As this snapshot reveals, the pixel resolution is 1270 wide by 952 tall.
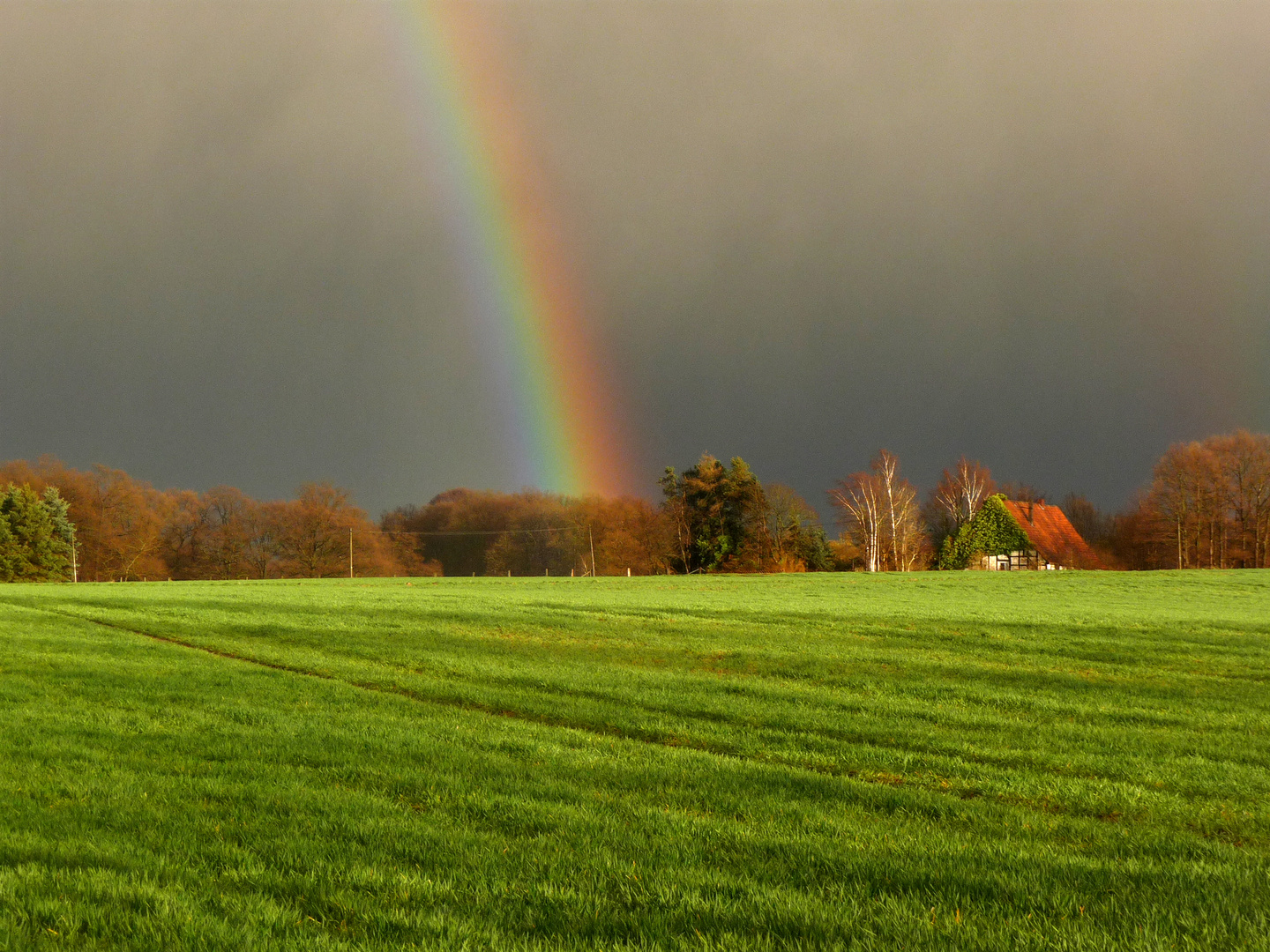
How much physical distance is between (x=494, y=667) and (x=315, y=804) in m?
9.41

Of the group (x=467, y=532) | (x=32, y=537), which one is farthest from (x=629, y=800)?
(x=467, y=532)

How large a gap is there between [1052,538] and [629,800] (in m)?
96.5

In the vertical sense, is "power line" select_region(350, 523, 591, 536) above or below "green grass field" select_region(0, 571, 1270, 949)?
above

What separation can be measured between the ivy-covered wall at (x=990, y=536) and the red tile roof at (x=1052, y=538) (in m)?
1.34

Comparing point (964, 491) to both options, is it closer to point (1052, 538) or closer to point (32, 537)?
point (1052, 538)

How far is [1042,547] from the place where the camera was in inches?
3580

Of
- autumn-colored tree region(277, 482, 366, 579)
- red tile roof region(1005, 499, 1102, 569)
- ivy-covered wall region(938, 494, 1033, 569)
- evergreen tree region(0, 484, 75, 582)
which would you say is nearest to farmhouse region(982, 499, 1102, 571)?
red tile roof region(1005, 499, 1102, 569)

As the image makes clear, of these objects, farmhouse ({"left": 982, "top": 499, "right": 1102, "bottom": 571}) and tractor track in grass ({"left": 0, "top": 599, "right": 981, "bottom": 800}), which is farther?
farmhouse ({"left": 982, "top": 499, "right": 1102, "bottom": 571})

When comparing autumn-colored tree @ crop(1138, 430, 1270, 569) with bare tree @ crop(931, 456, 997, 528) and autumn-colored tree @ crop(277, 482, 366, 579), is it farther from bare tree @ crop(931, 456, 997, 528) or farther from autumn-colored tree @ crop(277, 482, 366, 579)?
autumn-colored tree @ crop(277, 482, 366, 579)

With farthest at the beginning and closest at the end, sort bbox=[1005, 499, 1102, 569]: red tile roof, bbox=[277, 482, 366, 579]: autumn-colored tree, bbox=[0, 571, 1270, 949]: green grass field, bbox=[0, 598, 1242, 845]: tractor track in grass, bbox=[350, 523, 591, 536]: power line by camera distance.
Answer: bbox=[350, 523, 591, 536]: power line, bbox=[277, 482, 366, 579]: autumn-colored tree, bbox=[1005, 499, 1102, 569]: red tile roof, bbox=[0, 598, 1242, 845]: tractor track in grass, bbox=[0, 571, 1270, 949]: green grass field

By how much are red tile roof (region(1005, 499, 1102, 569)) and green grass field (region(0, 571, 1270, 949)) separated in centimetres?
7749

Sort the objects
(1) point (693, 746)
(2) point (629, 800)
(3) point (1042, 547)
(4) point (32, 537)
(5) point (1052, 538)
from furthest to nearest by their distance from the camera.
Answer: (4) point (32, 537), (5) point (1052, 538), (3) point (1042, 547), (1) point (693, 746), (2) point (629, 800)

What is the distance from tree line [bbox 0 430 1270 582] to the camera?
90.8m

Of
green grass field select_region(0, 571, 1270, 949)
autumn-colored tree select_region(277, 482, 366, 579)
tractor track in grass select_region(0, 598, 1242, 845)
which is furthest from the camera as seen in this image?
autumn-colored tree select_region(277, 482, 366, 579)
